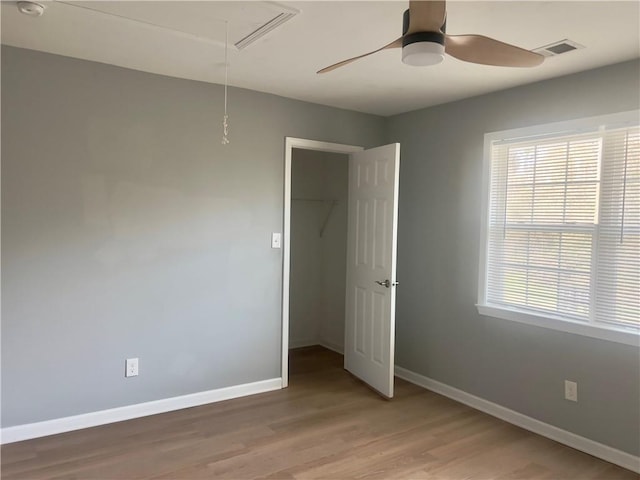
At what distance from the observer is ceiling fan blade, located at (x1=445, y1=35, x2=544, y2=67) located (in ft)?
5.83

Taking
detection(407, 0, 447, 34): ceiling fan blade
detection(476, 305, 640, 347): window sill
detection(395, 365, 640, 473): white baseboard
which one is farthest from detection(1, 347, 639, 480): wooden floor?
detection(407, 0, 447, 34): ceiling fan blade

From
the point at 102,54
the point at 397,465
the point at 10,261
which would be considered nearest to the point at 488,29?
the point at 102,54

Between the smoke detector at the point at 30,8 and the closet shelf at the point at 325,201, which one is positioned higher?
the smoke detector at the point at 30,8

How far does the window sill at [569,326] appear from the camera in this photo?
2.74 metres

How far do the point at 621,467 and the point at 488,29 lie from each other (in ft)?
8.58

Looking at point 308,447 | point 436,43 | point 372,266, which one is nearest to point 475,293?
point 372,266

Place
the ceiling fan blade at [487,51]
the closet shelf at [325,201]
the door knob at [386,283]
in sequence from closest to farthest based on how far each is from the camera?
the ceiling fan blade at [487,51] → the door knob at [386,283] → the closet shelf at [325,201]

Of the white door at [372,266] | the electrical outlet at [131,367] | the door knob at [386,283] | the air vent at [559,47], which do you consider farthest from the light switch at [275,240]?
the air vent at [559,47]

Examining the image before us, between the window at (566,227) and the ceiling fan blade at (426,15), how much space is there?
5.84 ft

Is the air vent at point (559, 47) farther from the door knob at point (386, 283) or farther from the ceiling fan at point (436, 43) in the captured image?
the door knob at point (386, 283)

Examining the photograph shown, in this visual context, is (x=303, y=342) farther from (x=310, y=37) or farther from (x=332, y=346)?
(x=310, y=37)

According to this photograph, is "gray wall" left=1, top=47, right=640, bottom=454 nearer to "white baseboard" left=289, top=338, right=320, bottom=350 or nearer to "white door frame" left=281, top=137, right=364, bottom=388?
"white door frame" left=281, top=137, right=364, bottom=388

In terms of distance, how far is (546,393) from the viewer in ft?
10.4

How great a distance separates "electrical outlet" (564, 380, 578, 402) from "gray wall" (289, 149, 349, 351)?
7.86 feet
